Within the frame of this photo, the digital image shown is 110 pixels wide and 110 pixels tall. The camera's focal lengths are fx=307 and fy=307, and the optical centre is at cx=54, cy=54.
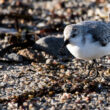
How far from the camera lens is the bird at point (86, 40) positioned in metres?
5.15

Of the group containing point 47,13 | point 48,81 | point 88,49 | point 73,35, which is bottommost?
point 48,81

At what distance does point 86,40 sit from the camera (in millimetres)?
5160

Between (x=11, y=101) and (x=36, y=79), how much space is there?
0.83 m

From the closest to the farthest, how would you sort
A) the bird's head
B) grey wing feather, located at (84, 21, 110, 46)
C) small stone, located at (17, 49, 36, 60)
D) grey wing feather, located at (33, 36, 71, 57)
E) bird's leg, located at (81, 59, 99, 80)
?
the bird's head → grey wing feather, located at (84, 21, 110, 46) → bird's leg, located at (81, 59, 99, 80) → small stone, located at (17, 49, 36, 60) → grey wing feather, located at (33, 36, 71, 57)

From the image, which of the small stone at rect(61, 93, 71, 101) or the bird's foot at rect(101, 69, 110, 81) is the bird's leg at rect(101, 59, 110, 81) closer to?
the bird's foot at rect(101, 69, 110, 81)

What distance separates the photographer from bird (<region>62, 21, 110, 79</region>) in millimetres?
5148

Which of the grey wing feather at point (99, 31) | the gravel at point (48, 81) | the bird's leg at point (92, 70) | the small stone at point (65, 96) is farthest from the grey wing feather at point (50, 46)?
the small stone at point (65, 96)

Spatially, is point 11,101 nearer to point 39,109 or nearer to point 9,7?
point 39,109

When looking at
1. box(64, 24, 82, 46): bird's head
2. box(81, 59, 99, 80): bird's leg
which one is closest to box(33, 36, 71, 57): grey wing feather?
box(81, 59, 99, 80): bird's leg

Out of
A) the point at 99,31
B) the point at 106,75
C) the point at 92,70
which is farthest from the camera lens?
the point at 92,70

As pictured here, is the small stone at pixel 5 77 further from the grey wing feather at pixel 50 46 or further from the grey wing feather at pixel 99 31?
the grey wing feather at pixel 99 31

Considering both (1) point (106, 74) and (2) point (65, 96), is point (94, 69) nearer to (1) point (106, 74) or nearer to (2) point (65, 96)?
(1) point (106, 74)

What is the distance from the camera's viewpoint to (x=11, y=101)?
16.5 feet

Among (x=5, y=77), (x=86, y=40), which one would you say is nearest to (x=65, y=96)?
(x=86, y=40)
